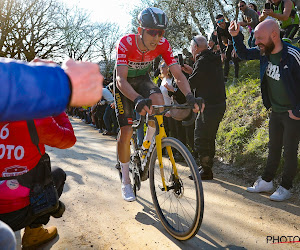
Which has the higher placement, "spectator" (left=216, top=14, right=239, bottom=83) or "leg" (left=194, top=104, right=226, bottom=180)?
"spectator" (left=216, top=14, right=239, bottom=83)

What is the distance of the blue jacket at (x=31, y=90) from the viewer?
88 centimetres

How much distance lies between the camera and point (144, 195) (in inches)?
160

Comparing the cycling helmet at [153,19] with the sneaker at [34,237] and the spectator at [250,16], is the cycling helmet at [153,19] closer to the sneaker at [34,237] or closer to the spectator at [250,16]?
the sneaker at [34,237]

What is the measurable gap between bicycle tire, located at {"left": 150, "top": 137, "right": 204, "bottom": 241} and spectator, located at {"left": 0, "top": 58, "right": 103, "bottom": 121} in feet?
5.94

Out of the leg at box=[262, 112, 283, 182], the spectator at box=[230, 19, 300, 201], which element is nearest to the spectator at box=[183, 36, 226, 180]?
the spectator at box=[230, 19, 300, 201]

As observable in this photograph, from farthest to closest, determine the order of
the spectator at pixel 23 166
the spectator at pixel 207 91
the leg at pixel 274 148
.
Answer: the spectator at pixel 207 91 < the leg at pixel 274 148 < the spectator at pixel 23 166

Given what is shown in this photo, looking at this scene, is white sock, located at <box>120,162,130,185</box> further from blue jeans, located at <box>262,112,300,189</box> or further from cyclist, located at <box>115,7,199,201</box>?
blue jeans, located at <box>262,112,300,189</box>

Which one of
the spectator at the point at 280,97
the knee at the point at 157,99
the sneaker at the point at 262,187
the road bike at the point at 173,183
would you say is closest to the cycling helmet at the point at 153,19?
the knee at the point at 157,99

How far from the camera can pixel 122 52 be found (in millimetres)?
3445

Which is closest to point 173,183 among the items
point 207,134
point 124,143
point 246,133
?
point 124,143

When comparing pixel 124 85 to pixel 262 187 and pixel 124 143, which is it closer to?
pixel 124 143

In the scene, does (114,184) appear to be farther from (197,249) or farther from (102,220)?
(197,249)

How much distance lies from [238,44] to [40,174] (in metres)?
3.52

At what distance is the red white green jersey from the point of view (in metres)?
3.46
